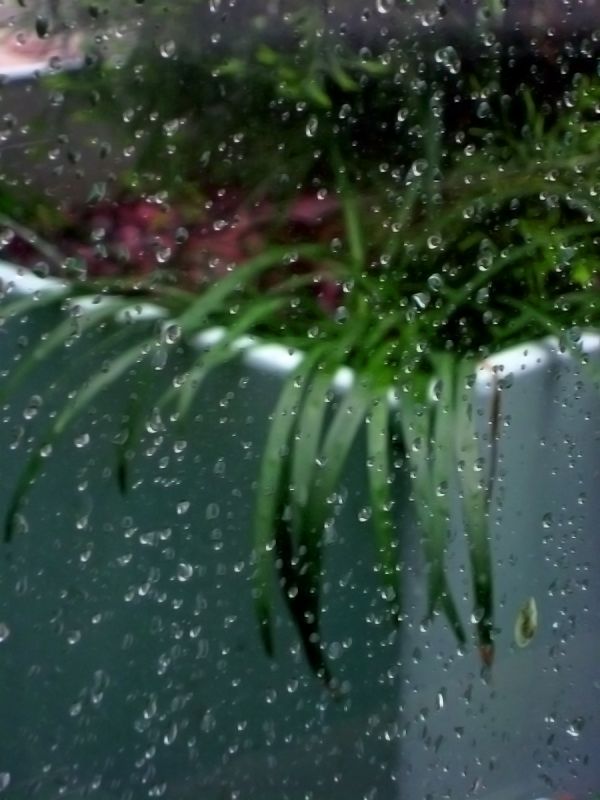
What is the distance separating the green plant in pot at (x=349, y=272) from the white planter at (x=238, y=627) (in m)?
0.02

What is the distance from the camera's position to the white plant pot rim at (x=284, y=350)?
0.50 metres

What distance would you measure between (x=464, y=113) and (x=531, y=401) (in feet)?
0.60

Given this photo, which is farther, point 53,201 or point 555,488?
point 555,488

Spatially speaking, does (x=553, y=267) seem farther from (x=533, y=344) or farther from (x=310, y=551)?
(x=310, y=551)

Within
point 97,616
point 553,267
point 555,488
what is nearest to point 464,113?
point 553,267

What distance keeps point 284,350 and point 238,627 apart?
161 mm

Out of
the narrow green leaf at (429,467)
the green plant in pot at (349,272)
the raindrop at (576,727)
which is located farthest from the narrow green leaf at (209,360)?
the raindrop at (576,727)

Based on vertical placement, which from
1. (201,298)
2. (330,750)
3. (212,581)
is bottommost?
(330,750)

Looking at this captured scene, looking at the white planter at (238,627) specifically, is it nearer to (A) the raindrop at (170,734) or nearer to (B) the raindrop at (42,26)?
(A) the raindrop at (170,734)

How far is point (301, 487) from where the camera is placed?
1.94 ft

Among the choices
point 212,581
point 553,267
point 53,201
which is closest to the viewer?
point 53,201

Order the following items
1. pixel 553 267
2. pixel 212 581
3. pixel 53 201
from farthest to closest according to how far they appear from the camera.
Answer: pixel 553 267 < pixel 212 581 < pixel 53 201

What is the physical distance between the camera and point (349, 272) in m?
0.63

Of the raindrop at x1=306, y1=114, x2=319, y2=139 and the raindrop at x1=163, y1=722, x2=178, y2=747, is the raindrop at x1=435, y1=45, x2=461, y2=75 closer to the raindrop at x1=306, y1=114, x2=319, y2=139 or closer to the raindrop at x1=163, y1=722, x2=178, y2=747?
the raindrop at x1=306, y1=114, x2=319, y2=139
